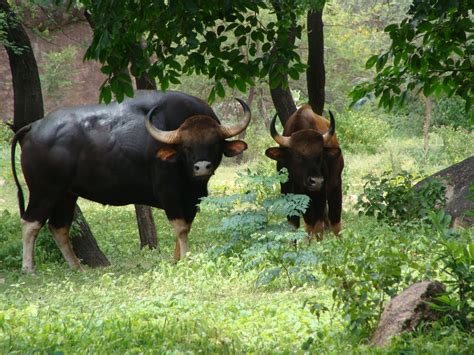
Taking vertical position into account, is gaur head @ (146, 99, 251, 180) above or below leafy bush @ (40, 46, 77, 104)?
above

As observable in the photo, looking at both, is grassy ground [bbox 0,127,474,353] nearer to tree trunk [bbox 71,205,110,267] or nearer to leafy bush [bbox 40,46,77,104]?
tree trunk [bbox 71,205,110,267]

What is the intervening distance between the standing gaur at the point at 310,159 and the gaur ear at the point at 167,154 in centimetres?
111

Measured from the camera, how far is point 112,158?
10.4m

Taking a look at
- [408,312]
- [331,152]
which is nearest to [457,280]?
[408,312]

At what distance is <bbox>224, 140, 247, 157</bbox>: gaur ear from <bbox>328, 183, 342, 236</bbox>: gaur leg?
1.65 meters

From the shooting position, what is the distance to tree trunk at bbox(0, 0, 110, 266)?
11.2 metres

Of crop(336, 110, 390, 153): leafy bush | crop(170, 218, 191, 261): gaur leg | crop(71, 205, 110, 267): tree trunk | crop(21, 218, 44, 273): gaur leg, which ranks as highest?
crop(170, 218, 191, 261): gaur leg

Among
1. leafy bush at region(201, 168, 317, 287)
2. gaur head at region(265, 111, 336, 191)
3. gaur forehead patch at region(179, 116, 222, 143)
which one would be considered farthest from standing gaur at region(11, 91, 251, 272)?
leafy bush at region(201, 168, 317, 287)

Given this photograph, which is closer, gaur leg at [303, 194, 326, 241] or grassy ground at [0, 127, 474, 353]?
grassy ground at [0, 127, 474, 353]

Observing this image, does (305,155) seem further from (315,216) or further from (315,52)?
(315,52)

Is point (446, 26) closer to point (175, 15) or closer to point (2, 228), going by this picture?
point (175, 15)

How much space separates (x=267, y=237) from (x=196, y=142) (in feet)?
7.32

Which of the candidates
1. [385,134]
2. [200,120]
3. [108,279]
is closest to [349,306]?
[108,279]

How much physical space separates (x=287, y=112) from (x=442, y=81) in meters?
8.25
